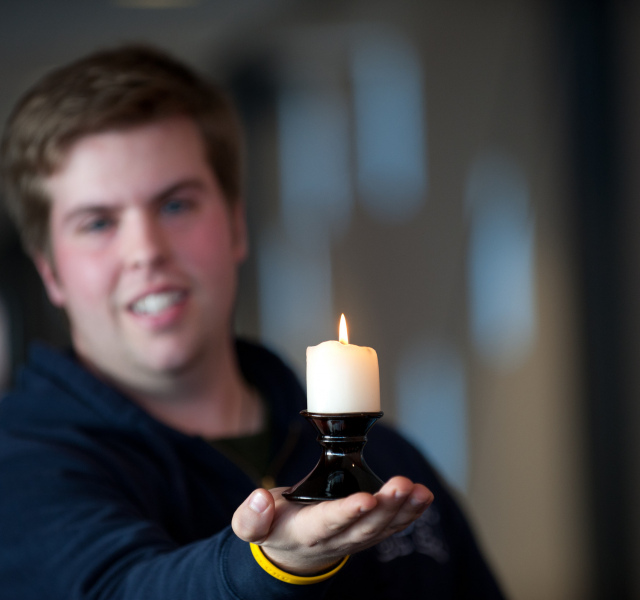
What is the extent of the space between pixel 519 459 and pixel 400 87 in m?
1.30

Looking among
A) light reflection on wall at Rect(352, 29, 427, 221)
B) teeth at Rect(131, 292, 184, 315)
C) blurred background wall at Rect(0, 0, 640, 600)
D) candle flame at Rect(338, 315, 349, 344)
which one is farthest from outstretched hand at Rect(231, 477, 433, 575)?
light reflection on wall at Rect(352, 29, 427, 221)

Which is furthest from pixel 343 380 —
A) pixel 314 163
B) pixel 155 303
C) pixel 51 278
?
pixel 314 163

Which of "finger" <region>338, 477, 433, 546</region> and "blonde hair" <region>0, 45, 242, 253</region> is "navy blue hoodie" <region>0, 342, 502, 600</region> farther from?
"blonde hair" <region>0, 45, 242, 253</region>

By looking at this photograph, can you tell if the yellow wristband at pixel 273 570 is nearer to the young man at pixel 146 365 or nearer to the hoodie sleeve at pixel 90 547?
the hoodie sleeve at pixel 90 547

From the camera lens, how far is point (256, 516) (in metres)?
0.41

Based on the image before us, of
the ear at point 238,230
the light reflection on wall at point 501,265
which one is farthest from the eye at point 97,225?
the light reflection on wall at point 501,265

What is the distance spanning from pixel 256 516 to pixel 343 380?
9cm

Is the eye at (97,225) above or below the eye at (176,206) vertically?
below

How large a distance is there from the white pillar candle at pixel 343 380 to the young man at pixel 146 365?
0.30 m

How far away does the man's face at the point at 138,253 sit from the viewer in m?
0.95

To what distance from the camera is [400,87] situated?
2.60 m

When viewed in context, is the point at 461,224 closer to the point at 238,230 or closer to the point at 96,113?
the point at 238,230

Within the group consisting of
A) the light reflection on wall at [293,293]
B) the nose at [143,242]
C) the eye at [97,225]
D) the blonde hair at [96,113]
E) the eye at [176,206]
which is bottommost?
the light reflection on wall at [293,293]

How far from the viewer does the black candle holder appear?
45 cm
